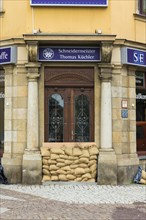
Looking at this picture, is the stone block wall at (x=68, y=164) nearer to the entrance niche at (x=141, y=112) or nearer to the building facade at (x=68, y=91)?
the building facade at (x=68, y=91)

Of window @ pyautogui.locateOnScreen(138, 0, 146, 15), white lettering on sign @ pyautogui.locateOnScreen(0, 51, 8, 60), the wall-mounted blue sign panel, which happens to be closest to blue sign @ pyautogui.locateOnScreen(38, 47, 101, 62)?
white lettering on sign @ pyautogui.locateOnScreen(0, 51, 8, 60)

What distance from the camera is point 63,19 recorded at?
1109cm

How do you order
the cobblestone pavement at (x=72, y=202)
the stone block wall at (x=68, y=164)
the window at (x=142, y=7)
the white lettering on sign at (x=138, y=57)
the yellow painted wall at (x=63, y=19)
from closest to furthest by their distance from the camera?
the cobblestone pavement at (x=72, y=202) < the stone block wall at (x=68, y=164) < the yellow painted wall at (x=63, y=19) < the white lettering on sign at (x=138, y=57) < the window at (x=142, y=7)

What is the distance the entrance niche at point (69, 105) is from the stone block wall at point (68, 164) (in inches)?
17.8

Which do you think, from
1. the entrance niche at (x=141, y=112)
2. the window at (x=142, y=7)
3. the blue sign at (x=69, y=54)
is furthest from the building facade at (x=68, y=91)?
the window at (x=142, y=7)

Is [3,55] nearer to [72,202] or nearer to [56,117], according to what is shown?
[56,117]

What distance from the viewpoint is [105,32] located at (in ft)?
36.6

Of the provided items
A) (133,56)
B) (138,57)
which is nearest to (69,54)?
(133,56)

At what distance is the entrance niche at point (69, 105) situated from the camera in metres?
11.1

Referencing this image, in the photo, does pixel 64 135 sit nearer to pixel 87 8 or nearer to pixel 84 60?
pixel 84 60

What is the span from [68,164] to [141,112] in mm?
3100

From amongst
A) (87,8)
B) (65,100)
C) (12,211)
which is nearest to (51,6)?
(87,8)

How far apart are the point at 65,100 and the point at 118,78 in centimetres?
168

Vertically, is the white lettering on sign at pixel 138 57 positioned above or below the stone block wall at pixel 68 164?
above
